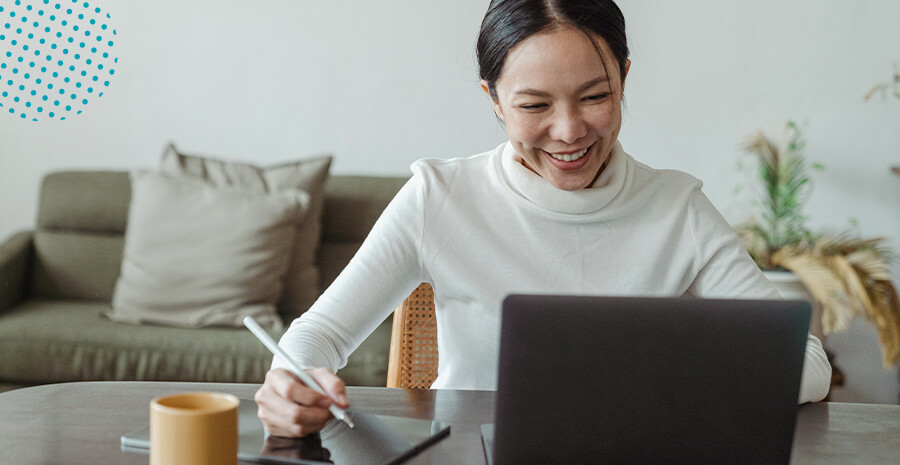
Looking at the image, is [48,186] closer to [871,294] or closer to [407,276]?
[407,276]

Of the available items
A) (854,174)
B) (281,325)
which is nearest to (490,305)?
(281,325)

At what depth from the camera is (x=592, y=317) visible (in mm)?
677

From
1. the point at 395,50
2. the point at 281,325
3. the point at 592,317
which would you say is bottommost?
the point at 281,325

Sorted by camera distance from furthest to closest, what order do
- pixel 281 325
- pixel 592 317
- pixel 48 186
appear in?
1. pixel 48 186
2. pixel 281 325
3. pixel 592 317

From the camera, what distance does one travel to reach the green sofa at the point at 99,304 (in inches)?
92.4

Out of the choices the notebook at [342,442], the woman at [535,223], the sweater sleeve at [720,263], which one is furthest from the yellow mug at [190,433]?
the sweater sleeve at [720,263]

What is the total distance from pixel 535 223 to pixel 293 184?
155 cm

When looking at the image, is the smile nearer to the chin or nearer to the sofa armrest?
the chin

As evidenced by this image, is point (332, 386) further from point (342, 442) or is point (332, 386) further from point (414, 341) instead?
point (414, 341)

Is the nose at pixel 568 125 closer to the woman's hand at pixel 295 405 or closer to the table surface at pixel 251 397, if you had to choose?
the table surface at pixel 251 397

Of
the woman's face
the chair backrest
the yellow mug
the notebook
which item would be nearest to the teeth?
the woman's face

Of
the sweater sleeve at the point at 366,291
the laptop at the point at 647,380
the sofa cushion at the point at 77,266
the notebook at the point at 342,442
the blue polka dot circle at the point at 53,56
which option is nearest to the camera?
the laptop at the point at 647,380

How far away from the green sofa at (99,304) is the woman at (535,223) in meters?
1.13

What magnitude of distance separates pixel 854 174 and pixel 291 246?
1.89 metres
